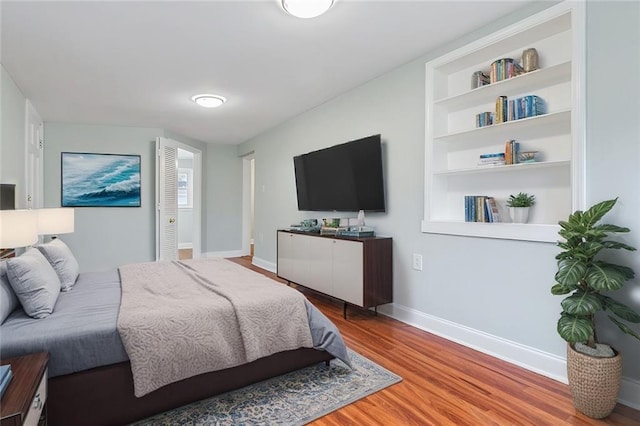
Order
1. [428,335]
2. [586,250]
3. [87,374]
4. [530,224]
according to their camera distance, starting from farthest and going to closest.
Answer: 1. [428,335]
2. [530,224]
3. [586,250]
4. [87,374]

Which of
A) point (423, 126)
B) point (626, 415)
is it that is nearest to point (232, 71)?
point (423, 126)

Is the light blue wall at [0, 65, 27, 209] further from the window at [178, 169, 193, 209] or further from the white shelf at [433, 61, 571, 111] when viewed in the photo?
the window at [178, 169, 193, 209]

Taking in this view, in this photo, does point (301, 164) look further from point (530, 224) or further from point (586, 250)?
point (586, 250)

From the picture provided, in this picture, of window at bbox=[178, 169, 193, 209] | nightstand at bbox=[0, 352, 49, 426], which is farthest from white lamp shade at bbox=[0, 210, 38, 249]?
window at bbox=[178, 169, 193, 209]

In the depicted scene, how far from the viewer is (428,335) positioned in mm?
2857

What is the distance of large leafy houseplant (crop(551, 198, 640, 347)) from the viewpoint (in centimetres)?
168

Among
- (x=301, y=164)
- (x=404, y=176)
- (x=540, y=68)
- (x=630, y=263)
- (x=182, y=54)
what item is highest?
(x=182, y=54)

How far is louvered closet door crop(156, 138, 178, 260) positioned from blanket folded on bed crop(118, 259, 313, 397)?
3.08 metres

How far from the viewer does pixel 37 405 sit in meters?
1.28

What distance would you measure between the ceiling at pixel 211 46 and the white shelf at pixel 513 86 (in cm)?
46

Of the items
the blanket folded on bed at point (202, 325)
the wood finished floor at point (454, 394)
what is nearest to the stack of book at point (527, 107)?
the wood finished floor at point (454, 394)

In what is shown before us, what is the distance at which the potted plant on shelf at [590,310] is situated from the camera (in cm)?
170

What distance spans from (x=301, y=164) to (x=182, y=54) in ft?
6.53

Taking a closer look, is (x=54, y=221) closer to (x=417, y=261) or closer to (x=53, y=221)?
(x=53, y=221)
